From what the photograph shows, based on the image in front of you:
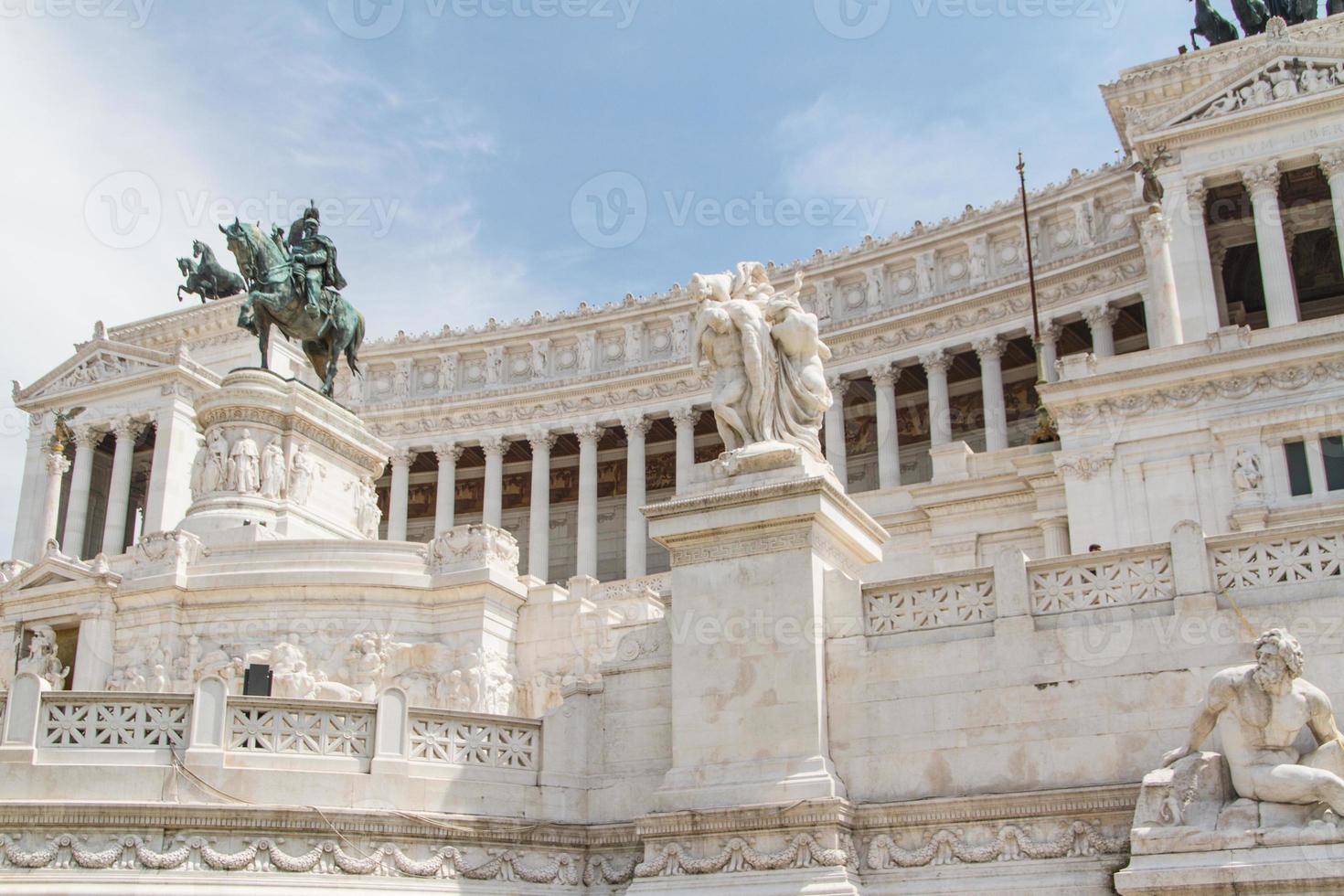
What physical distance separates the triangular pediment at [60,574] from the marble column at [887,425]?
1330 inches

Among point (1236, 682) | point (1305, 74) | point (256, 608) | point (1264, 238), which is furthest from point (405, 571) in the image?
point (1305, 74)

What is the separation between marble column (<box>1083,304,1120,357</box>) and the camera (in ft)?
185

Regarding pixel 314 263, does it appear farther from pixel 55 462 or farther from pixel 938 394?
→ pixel 55 462

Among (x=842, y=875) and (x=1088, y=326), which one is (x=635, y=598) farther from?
(x=1088, y=326)

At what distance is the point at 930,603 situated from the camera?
15.5 m

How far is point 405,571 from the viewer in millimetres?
30203

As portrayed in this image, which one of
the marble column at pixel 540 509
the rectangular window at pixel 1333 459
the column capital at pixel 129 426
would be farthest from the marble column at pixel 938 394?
the column capital at pixel 129 426

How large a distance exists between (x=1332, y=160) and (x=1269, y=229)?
116 inches

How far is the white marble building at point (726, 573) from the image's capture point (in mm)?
14367

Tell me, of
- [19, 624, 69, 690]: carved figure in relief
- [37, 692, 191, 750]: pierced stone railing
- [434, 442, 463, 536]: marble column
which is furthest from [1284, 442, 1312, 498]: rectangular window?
[434, 442, 463, 536]: marble column

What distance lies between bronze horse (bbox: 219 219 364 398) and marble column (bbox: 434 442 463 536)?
30588mm

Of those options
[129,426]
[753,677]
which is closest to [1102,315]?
[129,426]

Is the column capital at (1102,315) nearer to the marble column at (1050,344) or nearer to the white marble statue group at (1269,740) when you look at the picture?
the marble column at (1050,344)

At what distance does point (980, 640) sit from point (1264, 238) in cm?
3773
